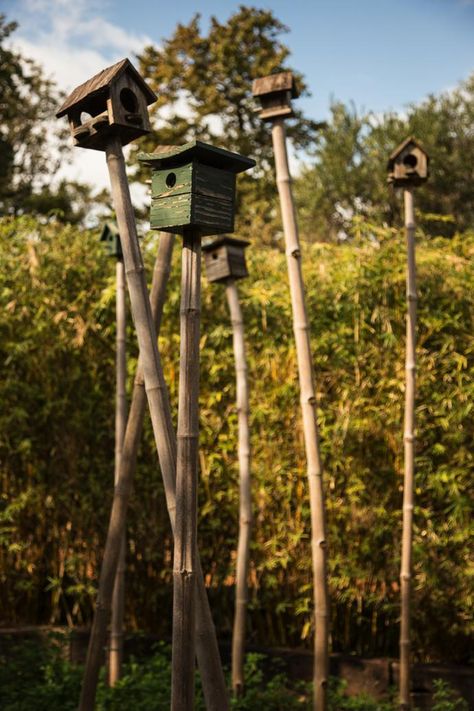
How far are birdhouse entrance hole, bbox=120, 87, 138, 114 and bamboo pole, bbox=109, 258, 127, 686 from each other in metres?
1.25

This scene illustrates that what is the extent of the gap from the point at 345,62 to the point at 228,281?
58.1 inches

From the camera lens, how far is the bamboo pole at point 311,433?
3.10 m

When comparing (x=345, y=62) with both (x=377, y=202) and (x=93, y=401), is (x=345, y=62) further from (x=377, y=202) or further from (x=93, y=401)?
(x=377, y=202)

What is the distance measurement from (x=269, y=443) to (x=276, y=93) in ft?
5.83

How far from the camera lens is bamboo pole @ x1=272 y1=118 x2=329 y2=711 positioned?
10.2 ft

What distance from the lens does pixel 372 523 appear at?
160 inches

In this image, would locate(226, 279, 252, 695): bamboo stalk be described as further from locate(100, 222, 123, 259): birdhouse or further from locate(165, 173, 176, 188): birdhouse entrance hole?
locate(165, 173, 176, 188): birdhouse entrance hole

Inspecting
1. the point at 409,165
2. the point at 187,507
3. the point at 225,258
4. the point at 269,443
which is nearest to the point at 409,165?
the point at 409,165

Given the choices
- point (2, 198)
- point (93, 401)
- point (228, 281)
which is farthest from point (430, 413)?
point (2, 198)

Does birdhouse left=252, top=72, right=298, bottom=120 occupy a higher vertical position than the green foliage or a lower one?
lower

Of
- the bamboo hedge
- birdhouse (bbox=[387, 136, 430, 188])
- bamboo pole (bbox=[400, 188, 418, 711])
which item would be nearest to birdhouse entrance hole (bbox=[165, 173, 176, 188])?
bamboo pole (bbox=[400, 188, 418, 711])

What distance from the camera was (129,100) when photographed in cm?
241

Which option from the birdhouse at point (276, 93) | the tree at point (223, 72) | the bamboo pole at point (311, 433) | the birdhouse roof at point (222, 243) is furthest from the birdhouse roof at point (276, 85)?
the tree at point (223, 72)

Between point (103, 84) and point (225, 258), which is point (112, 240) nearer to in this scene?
point (225, 258)
